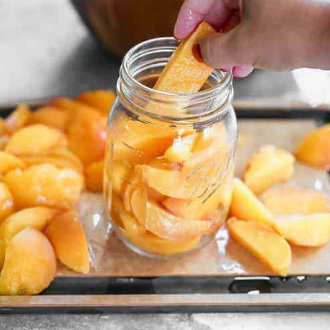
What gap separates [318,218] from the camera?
2.82 feet

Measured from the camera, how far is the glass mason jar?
759 mm

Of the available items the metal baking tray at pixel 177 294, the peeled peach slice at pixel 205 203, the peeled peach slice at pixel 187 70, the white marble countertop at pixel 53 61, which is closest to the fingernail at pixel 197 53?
the peeled peach slice at pixel 187 70

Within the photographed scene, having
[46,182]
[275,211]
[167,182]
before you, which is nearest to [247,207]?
[275,211]

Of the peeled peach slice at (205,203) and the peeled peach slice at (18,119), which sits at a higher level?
the peeled peach slice at (18,119)

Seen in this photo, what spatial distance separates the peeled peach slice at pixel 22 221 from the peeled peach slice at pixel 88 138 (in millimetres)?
123

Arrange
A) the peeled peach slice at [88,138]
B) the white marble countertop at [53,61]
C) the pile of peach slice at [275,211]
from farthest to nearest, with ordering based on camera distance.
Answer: the white marble countertop at [53,61] < the peeled peach slice at [88,138] < the pile of peach slice at [275,211]

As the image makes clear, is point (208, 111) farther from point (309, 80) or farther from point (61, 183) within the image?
point (309, 80)

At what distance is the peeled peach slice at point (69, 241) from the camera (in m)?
0.81

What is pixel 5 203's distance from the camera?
0.85 metres

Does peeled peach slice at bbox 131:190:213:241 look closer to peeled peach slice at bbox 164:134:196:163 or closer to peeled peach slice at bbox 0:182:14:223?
peeled peach slice at bbox 164:134:196:163

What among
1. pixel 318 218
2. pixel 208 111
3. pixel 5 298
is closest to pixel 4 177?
pixel 5 298

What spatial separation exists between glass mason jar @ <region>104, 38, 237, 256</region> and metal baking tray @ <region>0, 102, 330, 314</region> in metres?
0.05

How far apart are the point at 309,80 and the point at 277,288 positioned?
1.76 ft

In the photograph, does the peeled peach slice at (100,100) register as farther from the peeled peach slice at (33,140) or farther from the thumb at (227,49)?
the thumb at (227,49)
